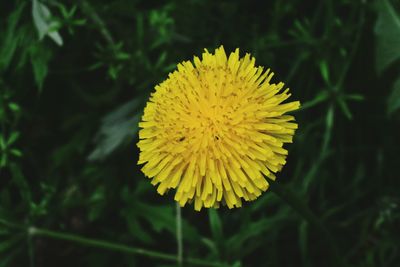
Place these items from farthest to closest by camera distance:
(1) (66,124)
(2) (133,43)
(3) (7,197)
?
(1) (66,124) < (2) (133,43) < (3) (7,197)

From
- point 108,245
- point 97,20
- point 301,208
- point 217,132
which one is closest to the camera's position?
point 217,132

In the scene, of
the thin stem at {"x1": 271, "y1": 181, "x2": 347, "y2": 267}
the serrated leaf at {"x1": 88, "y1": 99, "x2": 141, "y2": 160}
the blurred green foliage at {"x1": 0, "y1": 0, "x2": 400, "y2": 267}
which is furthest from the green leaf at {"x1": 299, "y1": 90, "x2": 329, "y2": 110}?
the serrated leaf at {"x1": 88, "y1": 99, "x2": 141, "y2": 160}

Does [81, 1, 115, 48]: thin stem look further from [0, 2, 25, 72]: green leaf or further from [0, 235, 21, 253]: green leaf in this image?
[0, 235, 21, 253]: green leaf

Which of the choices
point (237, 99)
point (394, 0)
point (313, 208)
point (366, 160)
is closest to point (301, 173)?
point (313, 208)

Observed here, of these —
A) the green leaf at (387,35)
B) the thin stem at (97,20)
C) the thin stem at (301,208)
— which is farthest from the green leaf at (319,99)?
the thin stem at (97,20)

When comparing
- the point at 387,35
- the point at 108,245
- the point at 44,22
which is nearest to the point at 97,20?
the point at 44,22

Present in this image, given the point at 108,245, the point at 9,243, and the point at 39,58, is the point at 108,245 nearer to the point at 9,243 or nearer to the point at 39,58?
the point at 9,243

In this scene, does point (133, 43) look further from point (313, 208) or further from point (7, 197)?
point (313, 208)

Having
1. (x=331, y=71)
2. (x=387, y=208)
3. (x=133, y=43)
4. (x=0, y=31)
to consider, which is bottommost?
(x=387, y=208)
